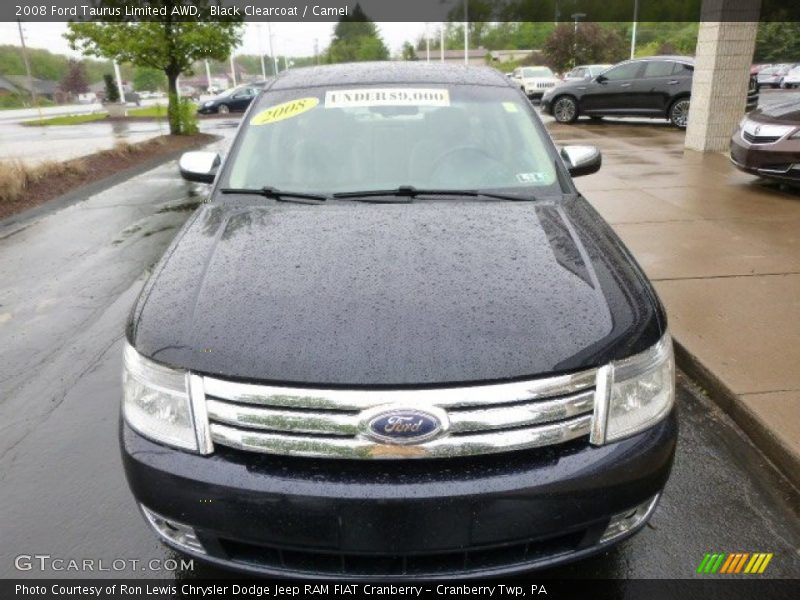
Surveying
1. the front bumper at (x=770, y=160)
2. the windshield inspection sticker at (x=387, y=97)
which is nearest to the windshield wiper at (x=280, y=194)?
the windshield inspection sticker at (x=387, y=97)

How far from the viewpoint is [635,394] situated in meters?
2.00

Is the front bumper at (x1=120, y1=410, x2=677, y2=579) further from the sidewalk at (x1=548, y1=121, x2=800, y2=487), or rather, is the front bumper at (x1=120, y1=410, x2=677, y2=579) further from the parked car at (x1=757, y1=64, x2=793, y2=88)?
the parked car at (x1=757, y1=64, x2=793, y2=88)

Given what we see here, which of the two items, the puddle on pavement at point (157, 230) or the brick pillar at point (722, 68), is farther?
the brick pillar at point (722, 68)

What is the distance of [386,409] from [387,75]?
249 cm

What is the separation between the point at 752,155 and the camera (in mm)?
7836

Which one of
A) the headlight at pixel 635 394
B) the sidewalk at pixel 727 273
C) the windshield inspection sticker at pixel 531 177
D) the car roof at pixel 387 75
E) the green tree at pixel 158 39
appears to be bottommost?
the sidewalk at pixel 727 273

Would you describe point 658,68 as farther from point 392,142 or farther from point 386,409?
point 386,409

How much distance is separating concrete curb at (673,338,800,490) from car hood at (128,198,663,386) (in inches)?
49.4

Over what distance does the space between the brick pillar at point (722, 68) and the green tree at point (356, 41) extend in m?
76.2

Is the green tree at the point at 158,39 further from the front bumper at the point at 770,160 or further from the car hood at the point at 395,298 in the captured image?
the car hood at the point at 395,298

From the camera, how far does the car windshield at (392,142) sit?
3121 mm

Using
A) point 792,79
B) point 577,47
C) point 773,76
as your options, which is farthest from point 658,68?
point 577,47

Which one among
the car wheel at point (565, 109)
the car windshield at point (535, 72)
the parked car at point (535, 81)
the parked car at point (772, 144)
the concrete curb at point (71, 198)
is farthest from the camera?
the car windshield at point (535, 72)

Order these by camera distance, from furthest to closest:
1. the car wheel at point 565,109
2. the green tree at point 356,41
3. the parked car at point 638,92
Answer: the green tree at point 356,41
the car wheel at point 565,109
the parked car at point 638,92
